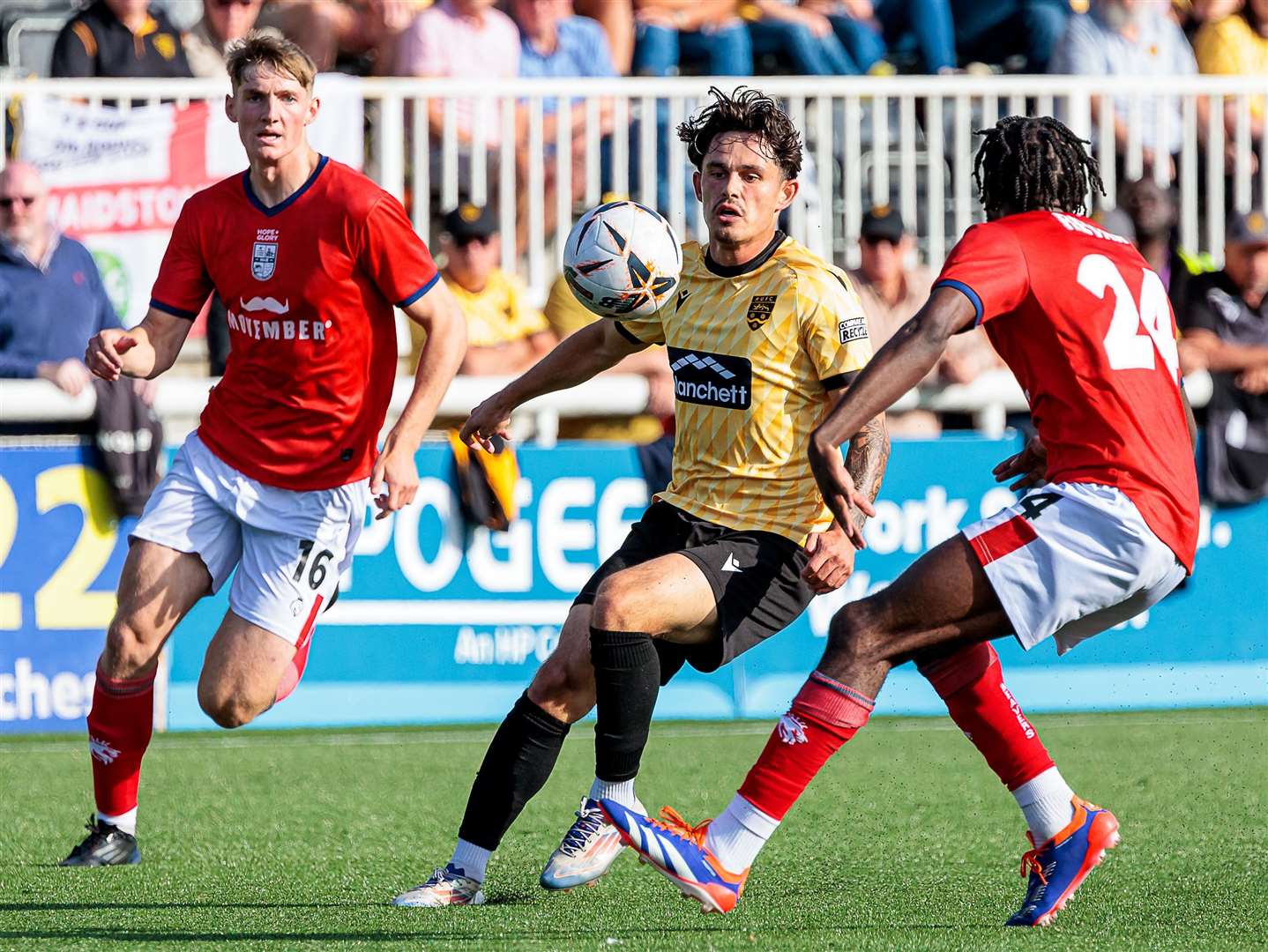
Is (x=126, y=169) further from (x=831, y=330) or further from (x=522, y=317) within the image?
(x=831, y=330)

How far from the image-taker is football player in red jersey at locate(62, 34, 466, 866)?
20.4 ft

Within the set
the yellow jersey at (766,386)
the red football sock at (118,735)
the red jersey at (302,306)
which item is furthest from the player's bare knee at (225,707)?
the yellow jersey at (766,386)

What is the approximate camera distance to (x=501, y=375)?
1070cm

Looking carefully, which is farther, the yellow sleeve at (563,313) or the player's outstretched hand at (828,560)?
the yellow sleeve at (563,313)

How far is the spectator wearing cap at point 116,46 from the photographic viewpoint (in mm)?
11266

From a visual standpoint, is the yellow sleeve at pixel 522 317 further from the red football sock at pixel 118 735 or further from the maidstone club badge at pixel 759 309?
the maidstone club badge at pixel 759 309

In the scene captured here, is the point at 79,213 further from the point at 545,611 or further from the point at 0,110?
the point at 545,611

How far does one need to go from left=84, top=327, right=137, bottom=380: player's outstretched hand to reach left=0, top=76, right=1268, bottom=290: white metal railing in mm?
5055

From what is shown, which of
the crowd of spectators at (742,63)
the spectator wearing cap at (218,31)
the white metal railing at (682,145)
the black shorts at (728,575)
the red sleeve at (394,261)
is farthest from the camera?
the spectator wearing cap at (218,31)

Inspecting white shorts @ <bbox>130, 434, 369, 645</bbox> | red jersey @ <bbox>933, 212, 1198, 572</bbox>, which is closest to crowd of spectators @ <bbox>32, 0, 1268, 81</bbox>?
white shorts @ <bbox>130, 434, 369, 645</bbox>

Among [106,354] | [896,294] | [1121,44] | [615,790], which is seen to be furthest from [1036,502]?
[1121,44]

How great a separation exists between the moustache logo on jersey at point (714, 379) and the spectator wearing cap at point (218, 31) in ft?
21.0

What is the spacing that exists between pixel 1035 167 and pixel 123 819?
11.7 ft

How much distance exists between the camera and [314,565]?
6418mm
